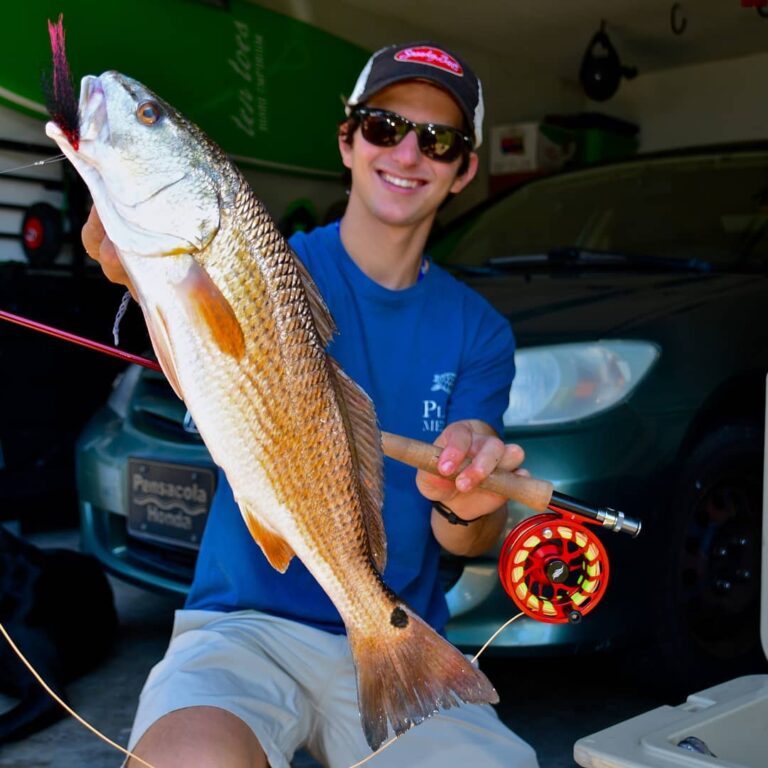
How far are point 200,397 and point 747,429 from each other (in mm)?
2370

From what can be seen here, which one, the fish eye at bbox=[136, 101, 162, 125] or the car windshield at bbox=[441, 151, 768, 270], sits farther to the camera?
the car windshield at bbox=[441, 151, 768, 270]

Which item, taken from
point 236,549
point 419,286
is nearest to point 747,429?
point 419,286

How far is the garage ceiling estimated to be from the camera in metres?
8.04

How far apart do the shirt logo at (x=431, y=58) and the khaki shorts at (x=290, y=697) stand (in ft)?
3.88

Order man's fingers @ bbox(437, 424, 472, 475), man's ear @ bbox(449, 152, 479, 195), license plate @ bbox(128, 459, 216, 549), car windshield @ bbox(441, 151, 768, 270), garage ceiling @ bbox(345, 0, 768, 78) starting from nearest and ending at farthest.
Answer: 1. man's fingers @ bbox(437, 424, 472, 475)
2. man's ear @ bbox(449, 152, 479, 195)
3. license plate @ bbox(128, 459, 216, 549)
4. car windshield @ bbox(441, 151, 768, 270)
5. garage ceiling @ bbox(345, 0, 768, 78)

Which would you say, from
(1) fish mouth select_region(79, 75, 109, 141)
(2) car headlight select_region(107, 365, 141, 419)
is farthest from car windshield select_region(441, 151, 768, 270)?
(1) fish mouth select_region(79, 75, 109, 141)

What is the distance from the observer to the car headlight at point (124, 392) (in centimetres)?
389

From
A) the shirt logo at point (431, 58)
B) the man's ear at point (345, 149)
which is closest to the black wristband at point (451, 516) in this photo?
the man's ear at point (345, 149)

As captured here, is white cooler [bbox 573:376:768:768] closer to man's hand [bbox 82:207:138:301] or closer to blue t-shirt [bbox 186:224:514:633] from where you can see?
blue t-shirt [bbox 186:224:514:633]

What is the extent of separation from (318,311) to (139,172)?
0.36 meters

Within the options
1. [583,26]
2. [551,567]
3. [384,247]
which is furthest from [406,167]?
[583,26]

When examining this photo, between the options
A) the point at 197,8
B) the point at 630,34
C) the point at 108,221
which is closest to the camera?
the point at 108,221

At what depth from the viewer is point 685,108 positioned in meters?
10.2

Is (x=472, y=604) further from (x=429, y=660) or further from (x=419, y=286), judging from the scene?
(x=429, y=660)
